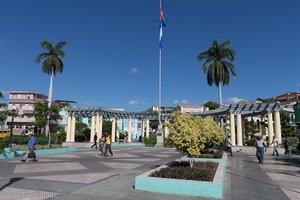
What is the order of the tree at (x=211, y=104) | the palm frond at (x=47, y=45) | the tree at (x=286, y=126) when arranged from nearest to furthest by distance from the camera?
the palm frond at (x=47, y=45) → the tree at (x=286, y=126) → the tree at (x=211, y=104)

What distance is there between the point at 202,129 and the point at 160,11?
83.5ft

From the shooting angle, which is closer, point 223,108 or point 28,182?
point 28,182

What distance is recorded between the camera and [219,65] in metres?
35.0

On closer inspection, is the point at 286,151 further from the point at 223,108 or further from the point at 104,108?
the point at 104,108

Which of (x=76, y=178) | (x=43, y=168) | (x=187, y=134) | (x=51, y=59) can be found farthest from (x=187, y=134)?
(x=51, y=59)

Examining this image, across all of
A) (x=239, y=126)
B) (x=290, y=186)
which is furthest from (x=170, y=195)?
(x=239, y=126)

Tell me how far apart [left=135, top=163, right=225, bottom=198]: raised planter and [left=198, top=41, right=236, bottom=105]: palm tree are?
29.2 meters

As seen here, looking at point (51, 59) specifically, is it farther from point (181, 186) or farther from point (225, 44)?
point (181, 186)

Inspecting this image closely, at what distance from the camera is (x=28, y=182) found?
8609 millimetres

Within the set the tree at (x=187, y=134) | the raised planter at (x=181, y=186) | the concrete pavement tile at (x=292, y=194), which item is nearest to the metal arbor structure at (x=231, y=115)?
the tree at (x=187, y=134)

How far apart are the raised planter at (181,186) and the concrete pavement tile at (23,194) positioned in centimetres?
253

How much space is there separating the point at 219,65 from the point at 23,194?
105 ft

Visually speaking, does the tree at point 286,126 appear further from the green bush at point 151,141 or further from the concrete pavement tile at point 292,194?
the concrete pavement tile at point 292,194

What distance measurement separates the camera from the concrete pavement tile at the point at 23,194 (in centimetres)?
662
